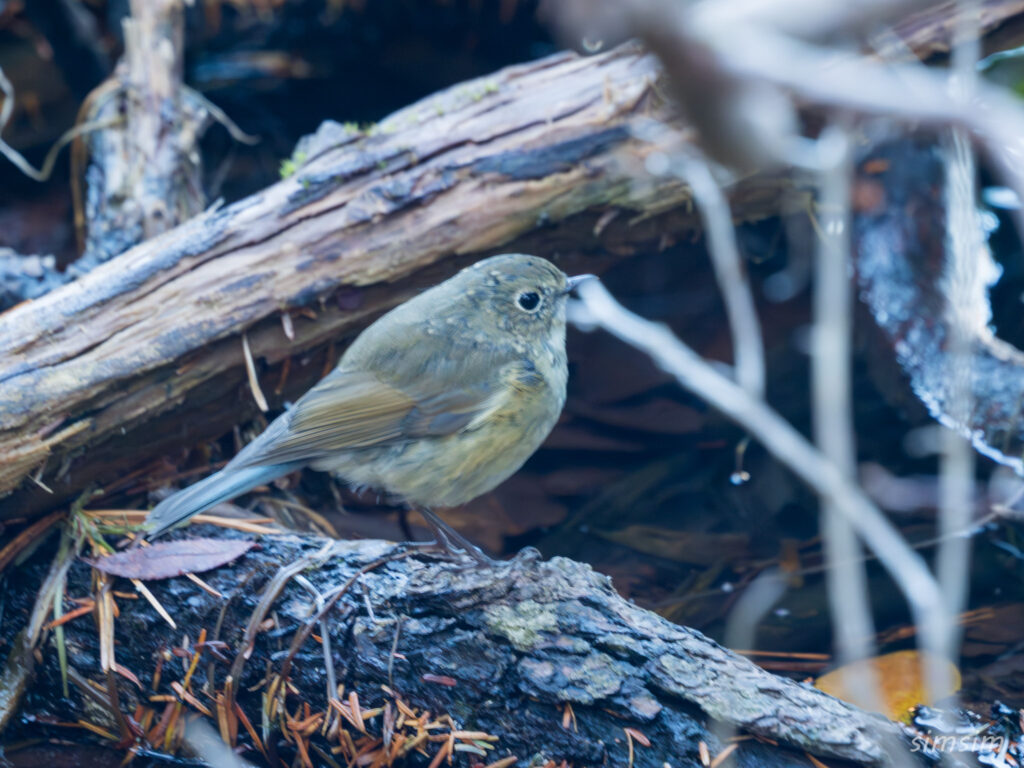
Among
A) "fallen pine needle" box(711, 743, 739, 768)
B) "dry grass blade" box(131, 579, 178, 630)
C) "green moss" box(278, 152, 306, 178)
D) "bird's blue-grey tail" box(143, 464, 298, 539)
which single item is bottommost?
"fallen pine needle" box(711, 743, 739, 768)

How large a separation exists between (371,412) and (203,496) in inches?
24.9

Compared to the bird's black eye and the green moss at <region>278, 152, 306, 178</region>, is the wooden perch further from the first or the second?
the bird's black eye

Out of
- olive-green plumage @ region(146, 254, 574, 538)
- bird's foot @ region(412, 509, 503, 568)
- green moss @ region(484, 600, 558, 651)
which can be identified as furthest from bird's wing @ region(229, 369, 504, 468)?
green moss @ region(484, 600, 558, 651)

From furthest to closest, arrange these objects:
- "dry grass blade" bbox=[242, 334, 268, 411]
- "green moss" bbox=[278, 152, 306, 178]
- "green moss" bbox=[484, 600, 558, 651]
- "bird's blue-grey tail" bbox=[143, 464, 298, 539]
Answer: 1. "green moss" bbox=[278, 152, 306, 178]
2. "dry grass blade" bbox=[242, 334, 268, 411]
3. "bird's blue-grey tail" bbox=[143, 464, 298, 539]
4. "green moss" bbox=[484, 600, 558, 651]

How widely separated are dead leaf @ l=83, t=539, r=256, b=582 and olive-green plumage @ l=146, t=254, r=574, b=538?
4.1 inches

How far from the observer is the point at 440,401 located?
3.03 metres

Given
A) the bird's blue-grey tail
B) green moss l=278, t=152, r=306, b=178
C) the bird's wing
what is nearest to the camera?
the bird's blue-grey tail

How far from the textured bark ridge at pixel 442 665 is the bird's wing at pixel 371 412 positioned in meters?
0.35

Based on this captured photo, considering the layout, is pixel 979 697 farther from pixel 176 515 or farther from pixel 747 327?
pixel 176 515

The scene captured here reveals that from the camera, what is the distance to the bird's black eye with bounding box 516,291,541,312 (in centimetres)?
319

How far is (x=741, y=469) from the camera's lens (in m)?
3.88

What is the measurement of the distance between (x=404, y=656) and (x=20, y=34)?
498 cm

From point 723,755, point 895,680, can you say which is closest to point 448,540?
point 723,755

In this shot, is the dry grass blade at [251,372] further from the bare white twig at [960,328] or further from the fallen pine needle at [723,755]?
the bare white twig at [960,328]
